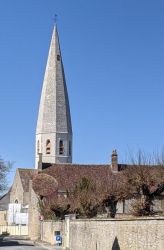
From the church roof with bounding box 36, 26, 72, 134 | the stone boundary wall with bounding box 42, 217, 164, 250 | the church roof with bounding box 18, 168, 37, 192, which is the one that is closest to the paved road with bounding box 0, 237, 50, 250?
the stone boundary wall with bounding box 42, 217, 164, 250

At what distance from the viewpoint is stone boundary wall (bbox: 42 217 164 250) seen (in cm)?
2397

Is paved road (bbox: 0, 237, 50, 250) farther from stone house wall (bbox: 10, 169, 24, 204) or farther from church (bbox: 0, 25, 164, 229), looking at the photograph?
church (bbox: 0, 25, 164, 229)

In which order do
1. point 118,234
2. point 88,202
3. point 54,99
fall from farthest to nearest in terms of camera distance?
point 54,99
point 88,202
point 118,234

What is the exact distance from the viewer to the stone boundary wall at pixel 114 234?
23969mm

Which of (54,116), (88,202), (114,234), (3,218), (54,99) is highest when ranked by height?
(54,99)

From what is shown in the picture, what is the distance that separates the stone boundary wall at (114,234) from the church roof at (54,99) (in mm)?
63416

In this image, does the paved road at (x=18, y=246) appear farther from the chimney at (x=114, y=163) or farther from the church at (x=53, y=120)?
the church at (x=53, y=120)

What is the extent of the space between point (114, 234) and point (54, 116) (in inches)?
3130

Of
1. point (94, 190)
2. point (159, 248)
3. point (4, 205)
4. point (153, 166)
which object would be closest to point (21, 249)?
point (94, 190)

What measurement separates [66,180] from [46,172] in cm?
311

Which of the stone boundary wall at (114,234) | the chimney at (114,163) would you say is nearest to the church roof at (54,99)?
the chimney at (114,163)

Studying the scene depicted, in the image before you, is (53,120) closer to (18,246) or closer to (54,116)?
(54,116)

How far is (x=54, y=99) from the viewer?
362 ft

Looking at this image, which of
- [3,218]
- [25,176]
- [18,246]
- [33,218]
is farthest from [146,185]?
[3,218]
